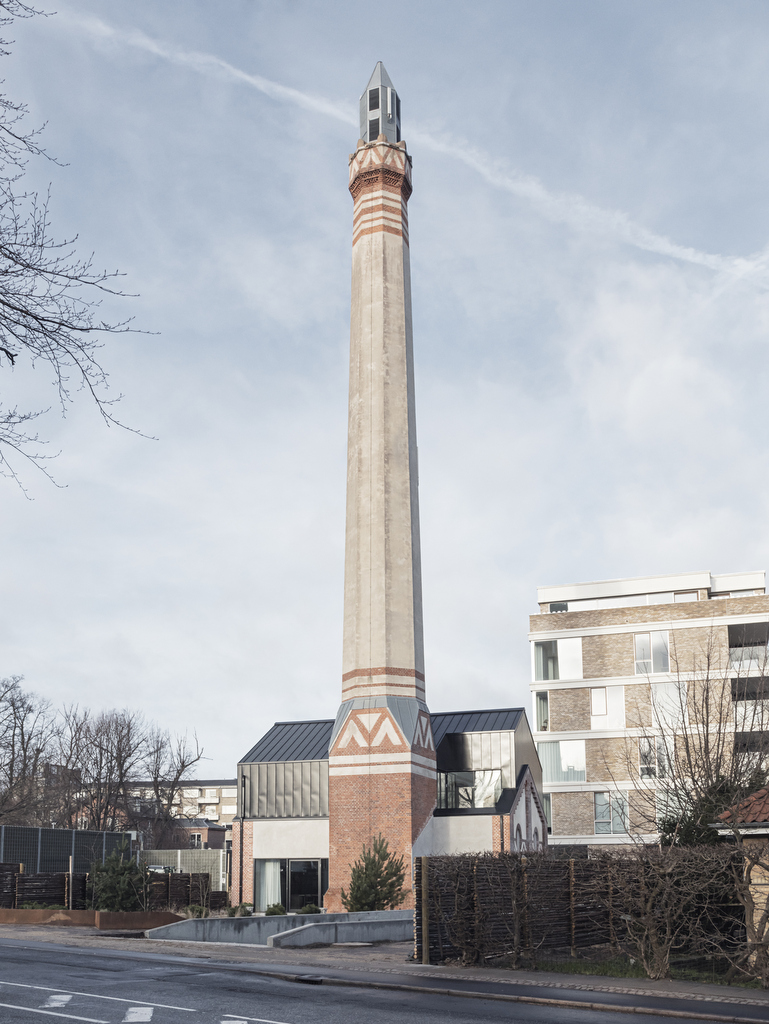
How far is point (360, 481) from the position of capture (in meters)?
37.5

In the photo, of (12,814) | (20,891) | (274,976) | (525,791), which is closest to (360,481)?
(525,791)

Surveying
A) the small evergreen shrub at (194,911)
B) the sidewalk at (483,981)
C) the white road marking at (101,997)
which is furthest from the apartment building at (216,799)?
the white road marking at (101,997)

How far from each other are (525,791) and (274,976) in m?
22.3

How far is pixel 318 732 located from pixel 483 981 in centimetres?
2535

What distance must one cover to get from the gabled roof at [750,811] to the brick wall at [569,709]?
3267 cm

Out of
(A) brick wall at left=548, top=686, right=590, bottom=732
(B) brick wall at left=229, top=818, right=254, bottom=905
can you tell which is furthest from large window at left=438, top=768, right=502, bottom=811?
(A) brick wall at left=548, top=686, right=590, bottom=732

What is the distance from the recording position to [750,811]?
65.2 ft

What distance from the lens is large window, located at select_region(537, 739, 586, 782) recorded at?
52250 millimetres

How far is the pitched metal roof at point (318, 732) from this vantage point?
39500mm

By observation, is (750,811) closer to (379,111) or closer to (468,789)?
(468,789)

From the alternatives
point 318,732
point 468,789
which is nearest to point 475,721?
point 468,789

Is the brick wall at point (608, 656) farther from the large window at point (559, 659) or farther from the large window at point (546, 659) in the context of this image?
the large window at point (546, 659)

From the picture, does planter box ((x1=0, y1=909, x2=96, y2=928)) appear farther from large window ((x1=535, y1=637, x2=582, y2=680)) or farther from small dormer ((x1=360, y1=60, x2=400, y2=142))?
small dormer ((x1=360, y1=60, x2=400, y2=142))

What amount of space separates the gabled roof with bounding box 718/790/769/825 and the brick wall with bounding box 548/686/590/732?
3267cm
